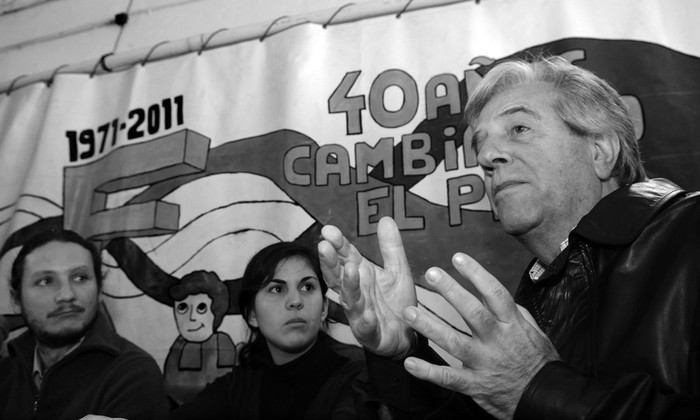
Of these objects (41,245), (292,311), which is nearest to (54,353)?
(41,245)

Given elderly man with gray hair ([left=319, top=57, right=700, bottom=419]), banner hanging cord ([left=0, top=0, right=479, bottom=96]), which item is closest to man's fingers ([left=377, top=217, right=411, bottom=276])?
elderly man with gray hair ([left=319, top=57, right=700, bottom=419])

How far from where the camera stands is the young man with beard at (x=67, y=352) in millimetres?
1288

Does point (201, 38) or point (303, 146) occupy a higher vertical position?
point (201, 38)

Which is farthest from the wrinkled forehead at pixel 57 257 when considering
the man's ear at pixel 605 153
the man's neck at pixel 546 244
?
the man's ear at pixel 605 153

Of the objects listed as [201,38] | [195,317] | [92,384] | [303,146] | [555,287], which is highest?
[201,38]

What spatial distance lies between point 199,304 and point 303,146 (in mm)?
429

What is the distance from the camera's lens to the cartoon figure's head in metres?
1.38

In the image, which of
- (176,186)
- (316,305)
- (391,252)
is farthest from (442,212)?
(176,186)

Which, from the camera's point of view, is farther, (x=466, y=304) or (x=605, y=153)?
(x=605, y=153)

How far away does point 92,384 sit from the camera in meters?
1.30

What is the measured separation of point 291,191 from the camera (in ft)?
4.61

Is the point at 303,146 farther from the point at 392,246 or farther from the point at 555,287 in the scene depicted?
the point at 555,287

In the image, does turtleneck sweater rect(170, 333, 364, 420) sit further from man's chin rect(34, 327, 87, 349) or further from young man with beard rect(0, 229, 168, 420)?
man's chin rect(34, 327, 87, 349)

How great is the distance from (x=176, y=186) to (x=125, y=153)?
0.20 metres
